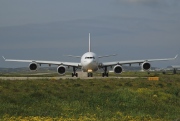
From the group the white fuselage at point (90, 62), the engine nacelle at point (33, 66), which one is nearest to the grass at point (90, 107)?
the white fuselage at point (90, 62)

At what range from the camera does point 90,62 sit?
2549 inches

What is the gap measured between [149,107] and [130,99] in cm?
284

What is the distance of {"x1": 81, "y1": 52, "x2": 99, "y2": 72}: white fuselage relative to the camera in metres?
65.1

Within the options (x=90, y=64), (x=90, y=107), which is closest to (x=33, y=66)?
(x=90, y=64)

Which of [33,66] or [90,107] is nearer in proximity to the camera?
[90,107]

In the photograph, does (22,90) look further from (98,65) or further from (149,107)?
(98,65)

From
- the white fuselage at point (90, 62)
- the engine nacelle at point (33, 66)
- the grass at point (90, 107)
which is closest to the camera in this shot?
the grass at point (90, 107)

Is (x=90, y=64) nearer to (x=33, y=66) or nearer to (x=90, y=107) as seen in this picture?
(x=33, y=66)

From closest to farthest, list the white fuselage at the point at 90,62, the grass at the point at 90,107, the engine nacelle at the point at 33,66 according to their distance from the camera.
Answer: the grass at the point at 90,107 → the white fuselage at the point at 90,62 → the engine nacelle at the point at 33,66

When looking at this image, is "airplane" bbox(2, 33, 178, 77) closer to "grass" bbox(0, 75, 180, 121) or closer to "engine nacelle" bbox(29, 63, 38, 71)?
"engine nacelle" bbox(29, 63, 38, 71)

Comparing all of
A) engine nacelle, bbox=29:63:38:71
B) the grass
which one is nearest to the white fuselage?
engine nacelle, bbox=29:63:38:71

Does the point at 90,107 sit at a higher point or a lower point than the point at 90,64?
lower

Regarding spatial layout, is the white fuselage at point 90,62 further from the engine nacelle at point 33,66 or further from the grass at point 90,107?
the grass at point 90,107

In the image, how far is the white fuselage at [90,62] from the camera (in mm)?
65106
